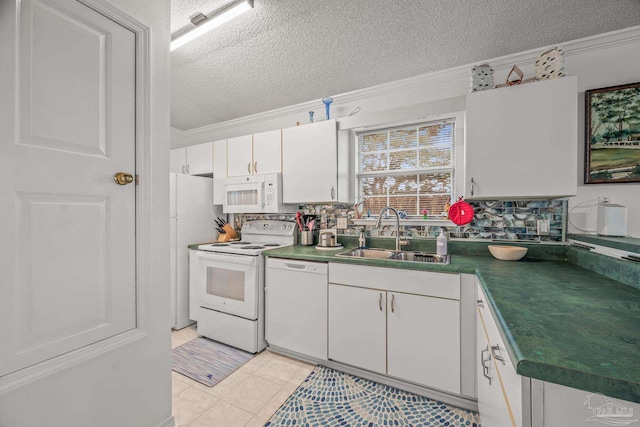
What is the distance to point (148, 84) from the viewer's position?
1246mm

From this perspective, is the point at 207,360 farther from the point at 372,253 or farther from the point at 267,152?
the point at 267,152

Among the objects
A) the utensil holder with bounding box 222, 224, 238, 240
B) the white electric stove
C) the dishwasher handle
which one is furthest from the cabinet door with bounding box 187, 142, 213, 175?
the dishwasher handle

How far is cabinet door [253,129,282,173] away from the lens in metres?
2.75

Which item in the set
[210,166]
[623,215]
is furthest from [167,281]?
[623,215]

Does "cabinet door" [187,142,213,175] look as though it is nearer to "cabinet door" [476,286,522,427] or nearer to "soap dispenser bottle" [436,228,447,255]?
"soap dispenser bottle" [436,228,447,255]

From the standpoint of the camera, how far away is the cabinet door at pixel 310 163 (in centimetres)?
248

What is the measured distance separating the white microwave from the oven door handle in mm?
564

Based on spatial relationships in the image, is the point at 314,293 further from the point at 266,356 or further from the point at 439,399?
the point at 439,399

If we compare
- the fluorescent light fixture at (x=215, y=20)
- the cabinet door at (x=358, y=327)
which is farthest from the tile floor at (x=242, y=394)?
the fluorescent light fixture at (x=215, y=20)

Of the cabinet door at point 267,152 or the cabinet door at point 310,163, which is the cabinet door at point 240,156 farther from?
the cabinet door at point 310,163

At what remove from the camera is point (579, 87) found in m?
1.91

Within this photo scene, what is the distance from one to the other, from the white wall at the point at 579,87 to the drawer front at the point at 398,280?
3.13ft

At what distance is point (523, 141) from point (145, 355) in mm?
2490

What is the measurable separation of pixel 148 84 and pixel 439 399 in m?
2.52
